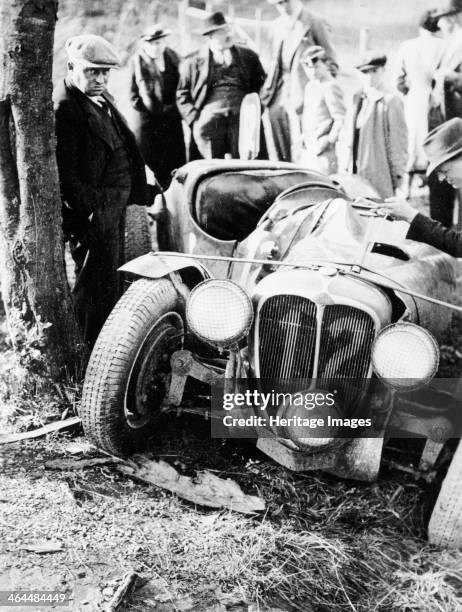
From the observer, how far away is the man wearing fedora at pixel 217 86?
494 centimetres

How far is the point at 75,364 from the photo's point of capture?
3.35m

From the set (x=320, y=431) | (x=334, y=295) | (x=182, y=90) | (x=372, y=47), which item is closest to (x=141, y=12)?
(x=182, y=90)

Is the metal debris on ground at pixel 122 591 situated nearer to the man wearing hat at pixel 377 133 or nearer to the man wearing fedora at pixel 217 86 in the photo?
the man wearing fedora at pixel 217 86

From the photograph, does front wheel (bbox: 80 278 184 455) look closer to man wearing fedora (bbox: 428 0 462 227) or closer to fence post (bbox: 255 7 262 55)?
man wearing fedora (bbox: 428 0 462 227)

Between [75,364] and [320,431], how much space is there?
1462 mm

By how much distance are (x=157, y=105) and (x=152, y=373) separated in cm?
300

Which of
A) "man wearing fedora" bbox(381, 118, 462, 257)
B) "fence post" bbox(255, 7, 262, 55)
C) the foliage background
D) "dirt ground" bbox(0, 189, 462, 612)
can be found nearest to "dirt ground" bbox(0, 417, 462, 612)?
"dirt ground" bbox(0, 189, 462, 612)

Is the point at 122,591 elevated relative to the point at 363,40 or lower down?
lower down

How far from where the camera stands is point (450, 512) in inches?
94.7

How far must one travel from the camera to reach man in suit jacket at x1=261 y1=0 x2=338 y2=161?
481 centimetres

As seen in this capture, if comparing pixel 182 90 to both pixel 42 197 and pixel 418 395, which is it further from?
pixel 418 395

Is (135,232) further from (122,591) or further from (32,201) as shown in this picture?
(122,591)
